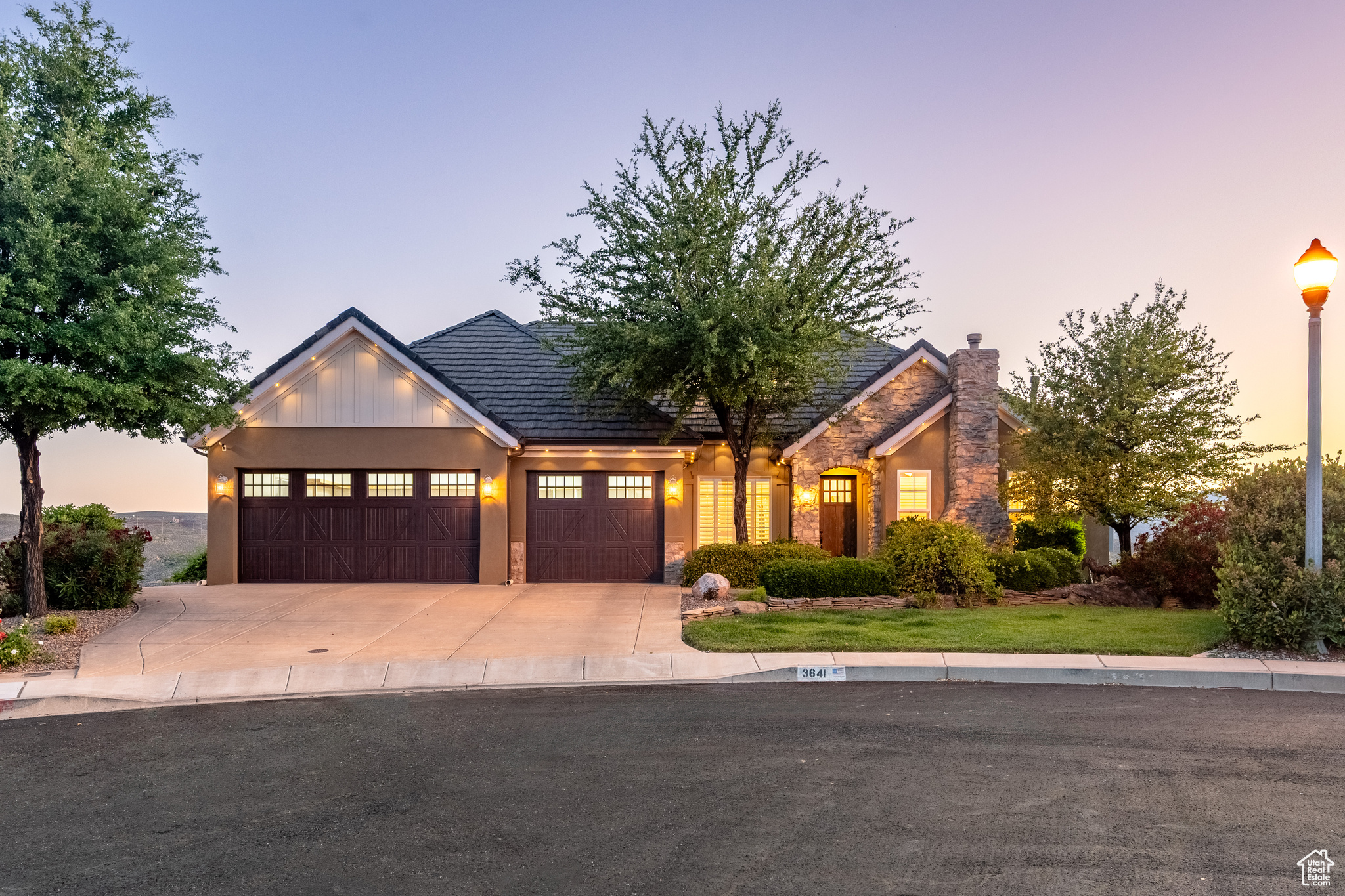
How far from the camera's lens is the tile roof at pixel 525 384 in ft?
59.5

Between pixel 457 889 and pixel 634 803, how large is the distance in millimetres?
1488

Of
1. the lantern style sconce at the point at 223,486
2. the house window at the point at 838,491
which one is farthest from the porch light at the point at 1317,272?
the lantern style sconce at the point at 223,486

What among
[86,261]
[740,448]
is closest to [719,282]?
[740,448]

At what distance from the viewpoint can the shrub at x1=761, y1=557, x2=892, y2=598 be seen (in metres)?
14.2

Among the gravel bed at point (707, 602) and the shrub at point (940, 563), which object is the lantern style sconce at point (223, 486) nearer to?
the gravel bed at point (707, 602)

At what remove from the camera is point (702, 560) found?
52.7 feet

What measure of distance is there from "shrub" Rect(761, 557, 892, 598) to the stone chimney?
4839 millimetres

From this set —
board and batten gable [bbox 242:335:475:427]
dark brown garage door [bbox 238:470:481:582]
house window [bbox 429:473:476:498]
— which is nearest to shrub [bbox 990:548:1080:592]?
dark brown garage door [bbox 238:470:481:582]

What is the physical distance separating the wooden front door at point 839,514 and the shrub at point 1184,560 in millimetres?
6596

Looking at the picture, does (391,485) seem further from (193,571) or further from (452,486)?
(193,571)

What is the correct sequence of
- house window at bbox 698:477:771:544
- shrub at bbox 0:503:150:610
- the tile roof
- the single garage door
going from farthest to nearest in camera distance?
house window at bbox 698:477:771:544 < the tile roof < the single garage door < shrub at bbox 0:503:150:610

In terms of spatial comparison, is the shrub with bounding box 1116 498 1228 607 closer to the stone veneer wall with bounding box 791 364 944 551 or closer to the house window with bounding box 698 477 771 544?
the stone veneer wall with bounding box 791 364 944 551

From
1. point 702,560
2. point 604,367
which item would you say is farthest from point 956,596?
point 604,367

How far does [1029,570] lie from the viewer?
49.7 ft
